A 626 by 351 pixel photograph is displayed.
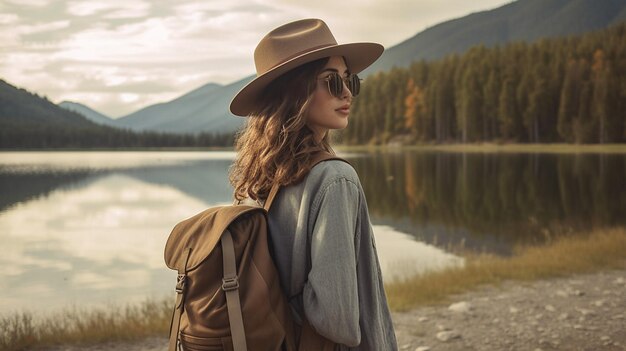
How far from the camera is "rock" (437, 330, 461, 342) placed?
7023 mm

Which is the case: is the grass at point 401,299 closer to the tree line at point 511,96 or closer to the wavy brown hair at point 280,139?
the wavy brown hair at point 280,139

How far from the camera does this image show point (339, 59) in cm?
249

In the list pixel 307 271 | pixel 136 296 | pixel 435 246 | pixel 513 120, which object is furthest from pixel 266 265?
pixel 513 120

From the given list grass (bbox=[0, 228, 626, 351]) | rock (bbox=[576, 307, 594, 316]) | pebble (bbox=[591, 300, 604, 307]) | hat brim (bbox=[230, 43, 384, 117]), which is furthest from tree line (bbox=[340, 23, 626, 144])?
hat brim (bbox=[230, 43, 384, 117])

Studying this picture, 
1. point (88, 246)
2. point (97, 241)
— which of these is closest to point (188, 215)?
point (97, 241)

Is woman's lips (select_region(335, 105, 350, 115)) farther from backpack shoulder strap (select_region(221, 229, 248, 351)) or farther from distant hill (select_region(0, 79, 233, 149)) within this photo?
distant hill (select_region(0, 79, 233, 149))

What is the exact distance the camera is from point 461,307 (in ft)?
27.7

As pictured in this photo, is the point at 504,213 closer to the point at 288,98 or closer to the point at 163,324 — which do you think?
the point at 163,324

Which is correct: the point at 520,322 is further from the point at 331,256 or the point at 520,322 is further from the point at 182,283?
the point at 182,283

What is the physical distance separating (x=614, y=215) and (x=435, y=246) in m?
10.8

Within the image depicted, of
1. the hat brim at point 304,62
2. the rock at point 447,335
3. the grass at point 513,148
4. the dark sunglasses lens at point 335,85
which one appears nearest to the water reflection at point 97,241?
the rock at point 447,335

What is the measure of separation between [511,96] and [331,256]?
82.9m

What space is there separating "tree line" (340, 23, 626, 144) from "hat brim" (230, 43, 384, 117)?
71033mm

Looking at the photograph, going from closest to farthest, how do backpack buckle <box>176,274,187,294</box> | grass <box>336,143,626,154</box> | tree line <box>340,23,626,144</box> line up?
backpack buckle <box>176,274,187,294</box>, tree line <box>340,23,626,144</box>, grass <box>336,143,626,154</box>
